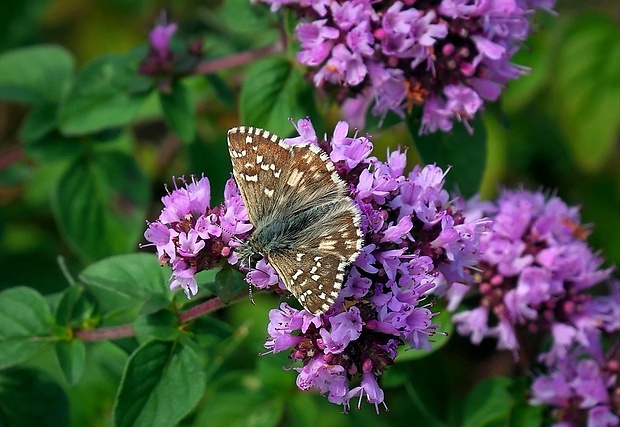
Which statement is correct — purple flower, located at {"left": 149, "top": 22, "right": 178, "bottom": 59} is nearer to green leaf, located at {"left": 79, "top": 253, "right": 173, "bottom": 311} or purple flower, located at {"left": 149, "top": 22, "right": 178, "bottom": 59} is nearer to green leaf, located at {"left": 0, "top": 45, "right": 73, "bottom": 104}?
green leaf, located at {"left": 0, "top": 45, "right": 73, "bottom": 104}

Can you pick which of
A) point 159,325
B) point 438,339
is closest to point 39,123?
point 159,325

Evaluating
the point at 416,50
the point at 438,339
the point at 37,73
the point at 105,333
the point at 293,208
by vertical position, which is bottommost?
the point at 438,339

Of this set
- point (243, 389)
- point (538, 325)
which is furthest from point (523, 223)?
point (243, 389)

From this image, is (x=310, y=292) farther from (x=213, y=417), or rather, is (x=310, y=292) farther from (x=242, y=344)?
(x=242, y=344)

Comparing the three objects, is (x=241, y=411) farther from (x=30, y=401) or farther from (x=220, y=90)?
(x=220, y=90)

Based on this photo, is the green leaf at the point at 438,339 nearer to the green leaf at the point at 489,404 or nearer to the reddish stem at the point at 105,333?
the green leaf at the point at 489,404
